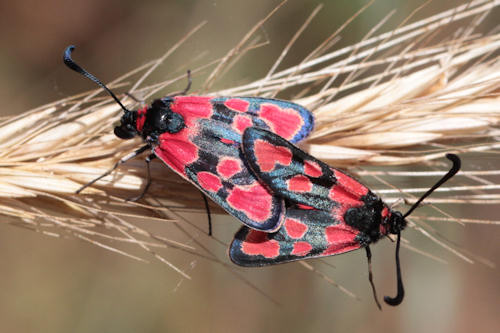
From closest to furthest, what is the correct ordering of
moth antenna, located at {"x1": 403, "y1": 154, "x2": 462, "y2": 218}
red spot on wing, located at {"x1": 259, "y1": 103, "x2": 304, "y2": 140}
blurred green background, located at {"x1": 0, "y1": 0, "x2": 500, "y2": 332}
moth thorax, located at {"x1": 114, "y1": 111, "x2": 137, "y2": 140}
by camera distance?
moth antenna, located at {"x1": 403, "y1": 154, "x2": 462, "y2": 218}, moth thorax, located at {"x1": 114, "y1": 111, "x2": 137, "y2": 140}, red spot on wing, located at {"x1": 259, "y1": 103, "x2": 304, "y2": 140}, blurred green background, located at {"x1": 0, "y1": 0, "x2": 500, "y2": 332}

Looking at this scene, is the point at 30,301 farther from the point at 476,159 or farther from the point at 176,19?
the point at 476,159

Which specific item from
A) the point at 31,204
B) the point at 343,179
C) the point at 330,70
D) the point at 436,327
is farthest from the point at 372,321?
the point at 31,204

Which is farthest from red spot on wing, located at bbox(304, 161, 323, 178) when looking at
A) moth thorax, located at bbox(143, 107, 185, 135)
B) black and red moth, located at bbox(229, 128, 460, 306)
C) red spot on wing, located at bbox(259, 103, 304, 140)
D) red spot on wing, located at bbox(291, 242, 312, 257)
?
moth thorax, located at bbox(143, 107, 185, 135)

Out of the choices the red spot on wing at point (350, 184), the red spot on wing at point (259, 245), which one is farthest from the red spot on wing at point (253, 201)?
the red spot on wing at point (350, 184)

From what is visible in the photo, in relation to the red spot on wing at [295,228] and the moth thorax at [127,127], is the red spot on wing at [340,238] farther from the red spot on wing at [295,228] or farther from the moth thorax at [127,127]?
the moth thorax at [127,127]

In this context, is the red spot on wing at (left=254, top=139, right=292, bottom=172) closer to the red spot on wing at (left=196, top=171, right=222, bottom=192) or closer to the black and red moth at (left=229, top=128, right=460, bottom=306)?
the black and red moth at (left=229, top=128, right=460, bottom=306)

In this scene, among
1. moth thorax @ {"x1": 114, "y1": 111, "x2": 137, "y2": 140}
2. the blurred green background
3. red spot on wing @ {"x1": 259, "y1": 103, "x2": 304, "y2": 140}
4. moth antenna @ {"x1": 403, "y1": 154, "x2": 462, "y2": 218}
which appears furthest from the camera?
the blurred green background
